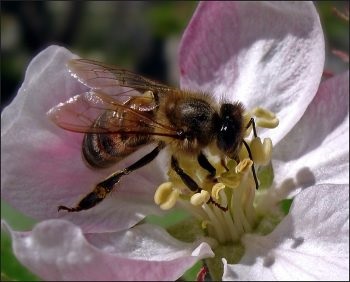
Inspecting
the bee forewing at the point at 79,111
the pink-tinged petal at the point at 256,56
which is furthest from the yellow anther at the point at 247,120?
the bee forewing at the point at 79,111

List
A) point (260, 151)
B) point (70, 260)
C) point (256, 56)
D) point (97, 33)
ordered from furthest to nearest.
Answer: point (97, 33) < point (256, 56) < point (260, 151) < point (70, 260)

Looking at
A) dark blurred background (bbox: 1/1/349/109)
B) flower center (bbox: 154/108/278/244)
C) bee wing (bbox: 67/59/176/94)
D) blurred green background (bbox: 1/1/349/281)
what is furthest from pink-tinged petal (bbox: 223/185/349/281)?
dark blurred background (bbox: 1/1/349/109)

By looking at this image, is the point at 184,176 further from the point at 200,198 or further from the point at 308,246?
the point at 308,246

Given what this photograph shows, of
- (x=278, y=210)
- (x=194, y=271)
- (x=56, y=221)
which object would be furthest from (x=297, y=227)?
(x=56, y=221)

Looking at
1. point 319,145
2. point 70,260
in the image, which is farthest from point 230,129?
point 70,260

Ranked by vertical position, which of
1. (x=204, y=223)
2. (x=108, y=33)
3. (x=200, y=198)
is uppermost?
(x=200, y=198)

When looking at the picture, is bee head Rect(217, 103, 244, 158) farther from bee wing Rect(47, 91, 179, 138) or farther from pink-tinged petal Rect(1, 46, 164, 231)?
pink-tinged petal Rect(1, 46, 164, 231)

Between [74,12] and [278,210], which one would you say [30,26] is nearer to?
[74,12]
